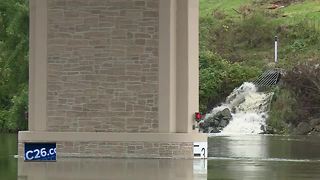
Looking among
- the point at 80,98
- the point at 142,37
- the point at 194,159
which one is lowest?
the point at 194,159

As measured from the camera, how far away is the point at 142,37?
21641mm

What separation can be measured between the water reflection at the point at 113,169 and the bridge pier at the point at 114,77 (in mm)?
732

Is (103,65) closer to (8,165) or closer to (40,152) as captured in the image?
(40,152)

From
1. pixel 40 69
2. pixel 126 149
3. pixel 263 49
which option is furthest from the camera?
pixel 263 49

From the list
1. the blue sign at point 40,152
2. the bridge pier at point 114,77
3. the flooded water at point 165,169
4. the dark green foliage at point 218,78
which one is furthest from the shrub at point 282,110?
the blue sign at point 40,152

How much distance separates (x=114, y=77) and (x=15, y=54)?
2082 centimetres

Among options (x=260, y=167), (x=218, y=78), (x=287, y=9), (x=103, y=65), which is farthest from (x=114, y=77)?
(x=287, y=9)

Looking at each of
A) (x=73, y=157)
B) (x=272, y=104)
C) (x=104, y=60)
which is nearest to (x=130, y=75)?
(x=104, y=60)

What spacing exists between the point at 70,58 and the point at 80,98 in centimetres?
106

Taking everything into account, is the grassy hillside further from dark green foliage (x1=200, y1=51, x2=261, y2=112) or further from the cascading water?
the cascading water

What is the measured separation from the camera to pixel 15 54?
137 ft

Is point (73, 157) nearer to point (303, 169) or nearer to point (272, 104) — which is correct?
point (303, 169)

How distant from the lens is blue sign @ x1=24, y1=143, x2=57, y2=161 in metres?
21.7

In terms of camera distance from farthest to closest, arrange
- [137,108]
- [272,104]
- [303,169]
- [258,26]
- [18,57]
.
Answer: [258,26], [272,104], [18,57], [137,108], [303,169]
